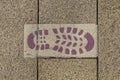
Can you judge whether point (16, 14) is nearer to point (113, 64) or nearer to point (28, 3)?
point (28, 3)

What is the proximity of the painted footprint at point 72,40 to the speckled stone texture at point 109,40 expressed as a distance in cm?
11

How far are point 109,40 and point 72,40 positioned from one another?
1.01 feet

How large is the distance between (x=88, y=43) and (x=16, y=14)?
656 mm

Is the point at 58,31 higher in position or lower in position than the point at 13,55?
higher

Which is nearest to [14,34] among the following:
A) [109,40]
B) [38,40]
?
[38,40]

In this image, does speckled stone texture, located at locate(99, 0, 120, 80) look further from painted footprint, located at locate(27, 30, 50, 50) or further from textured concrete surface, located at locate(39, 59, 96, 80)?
painted footprint, located at locate(27, 30, 50, 50)

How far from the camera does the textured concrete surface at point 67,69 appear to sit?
6.15 feet

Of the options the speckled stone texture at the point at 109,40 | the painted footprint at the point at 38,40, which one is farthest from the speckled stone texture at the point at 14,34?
the speckled stone texture at the point at 109,40

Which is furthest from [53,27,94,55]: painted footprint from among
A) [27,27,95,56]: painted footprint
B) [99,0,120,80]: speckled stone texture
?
[99,0,120,80]: speckled stone texture

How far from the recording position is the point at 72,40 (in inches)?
73.8

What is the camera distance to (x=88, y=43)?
1.88 metres

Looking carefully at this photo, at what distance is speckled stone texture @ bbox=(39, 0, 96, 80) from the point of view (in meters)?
1.87

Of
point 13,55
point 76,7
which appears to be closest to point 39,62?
point 13,55

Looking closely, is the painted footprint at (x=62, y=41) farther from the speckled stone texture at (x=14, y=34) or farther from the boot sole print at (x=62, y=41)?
the speckled stone texture at (x=14, y=34)
